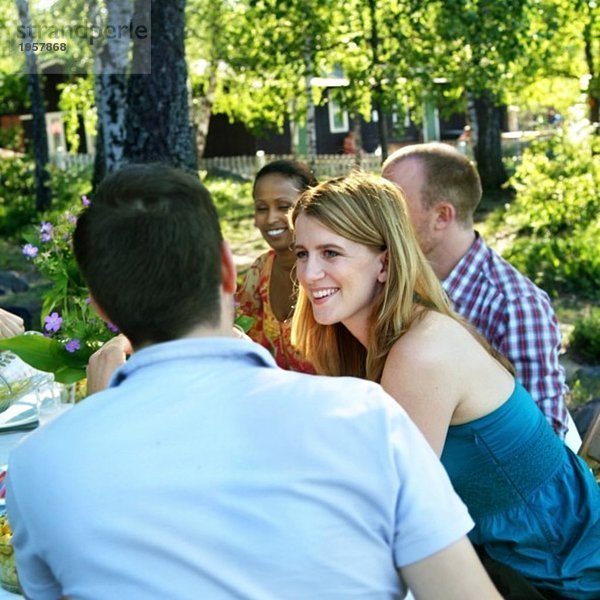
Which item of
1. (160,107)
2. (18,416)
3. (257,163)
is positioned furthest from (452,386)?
(257,163)

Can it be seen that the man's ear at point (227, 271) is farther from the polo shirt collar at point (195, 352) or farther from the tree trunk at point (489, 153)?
the tree trunk at point (489, 153)

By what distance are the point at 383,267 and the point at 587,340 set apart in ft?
16.6

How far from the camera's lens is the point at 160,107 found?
332 inches

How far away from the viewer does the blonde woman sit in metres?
2.08

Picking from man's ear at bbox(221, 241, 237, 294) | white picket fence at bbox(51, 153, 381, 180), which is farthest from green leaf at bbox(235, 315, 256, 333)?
white picket fence at bbox(51, 153, 381, 180)

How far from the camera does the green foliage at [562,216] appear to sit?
892cm

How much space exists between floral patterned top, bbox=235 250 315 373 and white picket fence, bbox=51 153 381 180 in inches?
568

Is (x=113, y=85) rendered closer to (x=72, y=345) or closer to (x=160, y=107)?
(x=160, y=107)

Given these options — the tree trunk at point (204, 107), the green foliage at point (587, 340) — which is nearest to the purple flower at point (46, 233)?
the green foliage at point (587, 340)

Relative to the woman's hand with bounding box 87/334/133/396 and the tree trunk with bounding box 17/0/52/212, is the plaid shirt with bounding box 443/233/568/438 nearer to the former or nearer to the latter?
the woman's hand with bounding box 87/334/133/396

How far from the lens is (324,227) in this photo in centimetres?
232

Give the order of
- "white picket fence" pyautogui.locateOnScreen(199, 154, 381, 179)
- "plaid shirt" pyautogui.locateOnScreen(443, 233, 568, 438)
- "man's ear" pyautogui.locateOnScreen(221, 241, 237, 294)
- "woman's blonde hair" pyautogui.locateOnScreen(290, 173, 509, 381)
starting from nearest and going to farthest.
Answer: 1. "man's ear" pyautogui.locateOnScreen(221, 241, 237, 294)
2. "woman's blonde hair" pyautogui.locateOnScreen(290, 173, 509, 381)
3. "plaid shirt" pyautogui.locateOnScreen(443, 233, 568, 438)
4. "white picket fence" pyautogui.locateOnScreen(199, 154, 381, 179)

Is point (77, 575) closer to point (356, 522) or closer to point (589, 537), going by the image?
point (356, 522)

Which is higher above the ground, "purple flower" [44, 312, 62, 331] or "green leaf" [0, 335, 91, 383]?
"purple flower" [44, 312, 62, 331]
